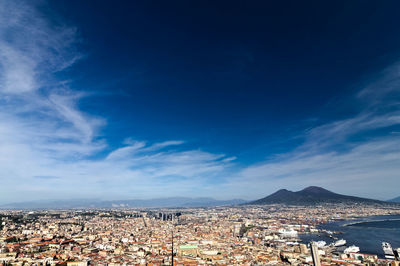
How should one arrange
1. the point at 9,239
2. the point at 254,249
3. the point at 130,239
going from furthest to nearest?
the point at 130,239 → the point at 9,239 → the point at 254,249

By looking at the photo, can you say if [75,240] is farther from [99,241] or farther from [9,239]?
[9,239]

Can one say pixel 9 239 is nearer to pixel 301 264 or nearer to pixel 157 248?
pixel 157 248

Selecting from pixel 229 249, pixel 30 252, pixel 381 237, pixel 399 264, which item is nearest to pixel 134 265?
pixel 229 249

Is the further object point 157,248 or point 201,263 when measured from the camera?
point 157,248

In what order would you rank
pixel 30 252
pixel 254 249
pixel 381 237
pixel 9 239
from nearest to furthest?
pixel 30 252 → pixel 254 249 → pixel 9 239 → pixel 381 237

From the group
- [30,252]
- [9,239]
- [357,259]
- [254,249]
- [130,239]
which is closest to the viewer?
[357,259]

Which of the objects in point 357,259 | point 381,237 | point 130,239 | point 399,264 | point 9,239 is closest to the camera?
point 399,264

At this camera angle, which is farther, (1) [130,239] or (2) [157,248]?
(1) [130,239]

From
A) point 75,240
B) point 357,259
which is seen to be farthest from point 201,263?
point 75,240
